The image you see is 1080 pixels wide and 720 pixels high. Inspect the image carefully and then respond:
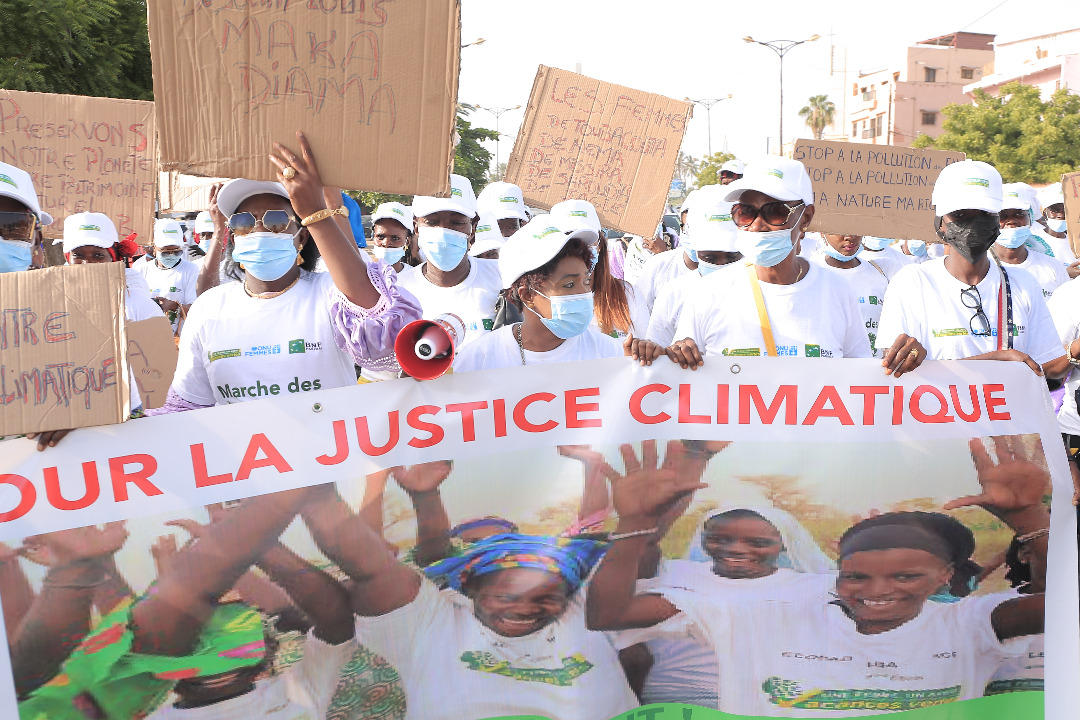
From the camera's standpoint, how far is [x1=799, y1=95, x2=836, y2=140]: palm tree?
88438 millimetres

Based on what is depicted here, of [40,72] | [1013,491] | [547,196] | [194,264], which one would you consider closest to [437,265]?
[547,196]

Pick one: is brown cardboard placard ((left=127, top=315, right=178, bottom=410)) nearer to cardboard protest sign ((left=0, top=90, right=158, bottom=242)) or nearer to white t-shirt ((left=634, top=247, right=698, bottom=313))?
cardboard protest sign ((left=0, top=90, right=158, bottom=242))

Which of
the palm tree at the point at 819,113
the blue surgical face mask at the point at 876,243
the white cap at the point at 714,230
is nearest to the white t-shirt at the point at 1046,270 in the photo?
the blue surgical face mask at the point at 876,243

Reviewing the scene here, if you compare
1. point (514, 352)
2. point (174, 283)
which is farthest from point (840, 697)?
point (174, 283)

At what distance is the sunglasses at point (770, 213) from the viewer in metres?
3.86

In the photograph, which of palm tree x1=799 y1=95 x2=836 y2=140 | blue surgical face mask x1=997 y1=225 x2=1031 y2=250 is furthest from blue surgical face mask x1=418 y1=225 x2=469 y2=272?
palm tree x1=799 y1=95 x2=836 y2=140

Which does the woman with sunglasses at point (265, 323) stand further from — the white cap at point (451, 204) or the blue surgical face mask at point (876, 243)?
the blue surgical face mask at point (876, 243)

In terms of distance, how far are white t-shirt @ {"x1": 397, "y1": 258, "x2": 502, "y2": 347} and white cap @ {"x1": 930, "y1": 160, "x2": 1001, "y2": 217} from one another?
7.73 feet

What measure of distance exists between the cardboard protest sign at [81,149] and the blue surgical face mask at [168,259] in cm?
493

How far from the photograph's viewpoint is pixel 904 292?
13.2ft

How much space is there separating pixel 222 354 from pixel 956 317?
2753 mm

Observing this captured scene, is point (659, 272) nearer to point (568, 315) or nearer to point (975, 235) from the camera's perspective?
point (975, 235)

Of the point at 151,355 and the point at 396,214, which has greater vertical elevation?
the point at 396,214

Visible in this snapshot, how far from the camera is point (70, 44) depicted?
49.6 ft
